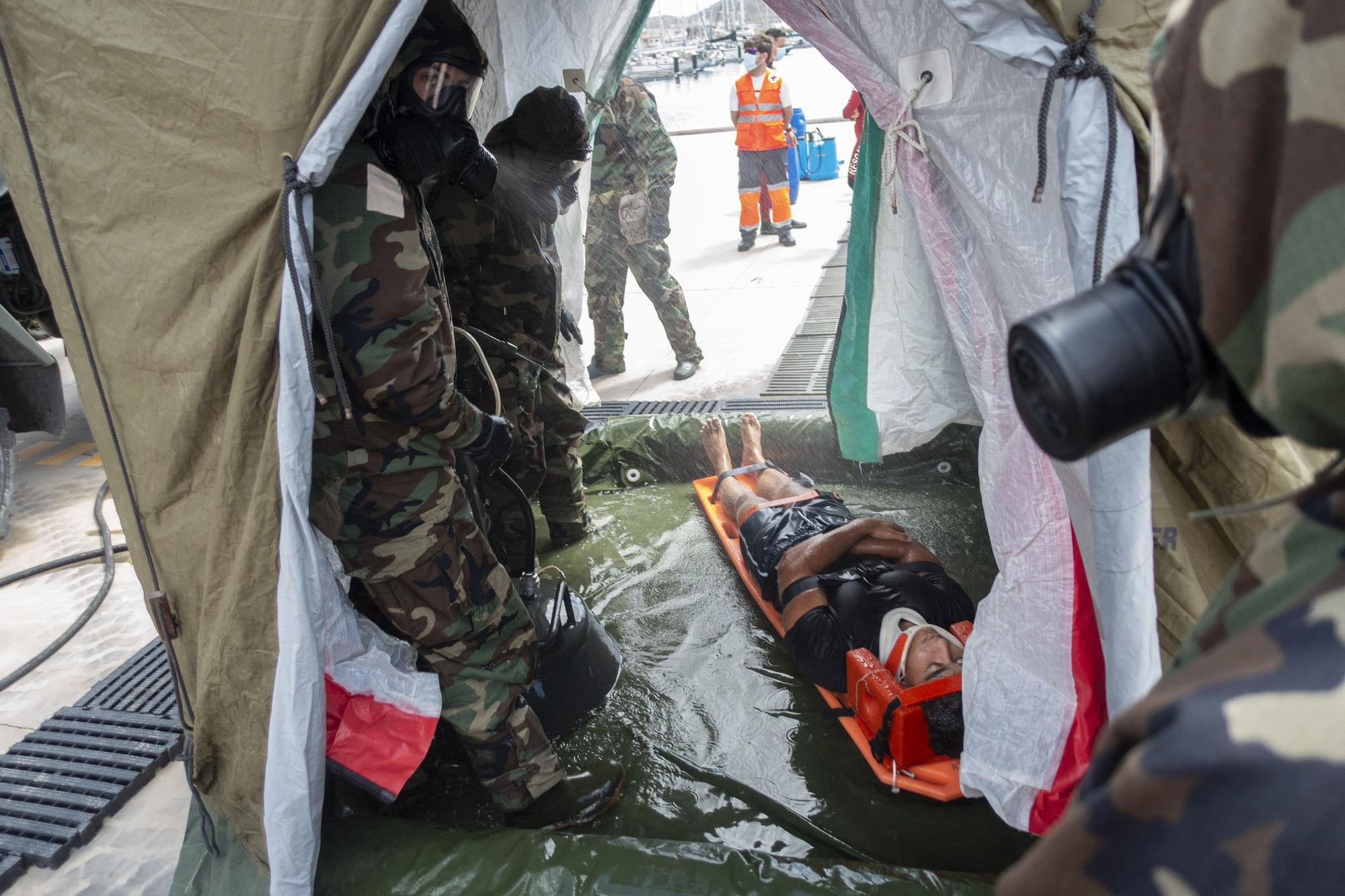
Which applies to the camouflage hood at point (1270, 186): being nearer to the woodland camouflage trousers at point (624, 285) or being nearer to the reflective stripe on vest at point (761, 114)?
the woodland camouflage trousers at point (624, 285)

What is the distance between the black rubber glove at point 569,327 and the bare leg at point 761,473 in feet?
2.81

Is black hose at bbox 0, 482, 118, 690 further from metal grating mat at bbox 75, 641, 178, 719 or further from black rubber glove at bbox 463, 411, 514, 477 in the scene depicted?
black rubber glove at bbox 463, 411, 514, 477

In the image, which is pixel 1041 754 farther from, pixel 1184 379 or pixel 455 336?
pixel 455 336

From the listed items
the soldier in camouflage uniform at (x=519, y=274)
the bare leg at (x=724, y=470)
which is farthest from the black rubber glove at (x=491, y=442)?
the bare leg at (x=724, y=470)

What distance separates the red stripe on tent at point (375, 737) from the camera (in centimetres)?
221

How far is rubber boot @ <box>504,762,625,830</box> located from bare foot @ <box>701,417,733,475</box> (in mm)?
1795

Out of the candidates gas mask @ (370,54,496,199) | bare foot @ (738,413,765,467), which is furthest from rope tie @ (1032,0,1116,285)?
bare foot @ (738,413,765,467)

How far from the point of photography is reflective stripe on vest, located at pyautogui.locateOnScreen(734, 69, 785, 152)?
839 centimetres

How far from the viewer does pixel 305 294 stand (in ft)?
5.98

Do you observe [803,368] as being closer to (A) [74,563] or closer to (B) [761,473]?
(B) [761,473]

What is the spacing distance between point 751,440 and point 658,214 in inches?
91.8

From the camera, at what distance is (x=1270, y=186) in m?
0.66

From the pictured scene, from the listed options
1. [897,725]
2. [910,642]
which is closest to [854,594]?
[910,642]

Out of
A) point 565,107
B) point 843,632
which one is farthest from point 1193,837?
point 565,107
